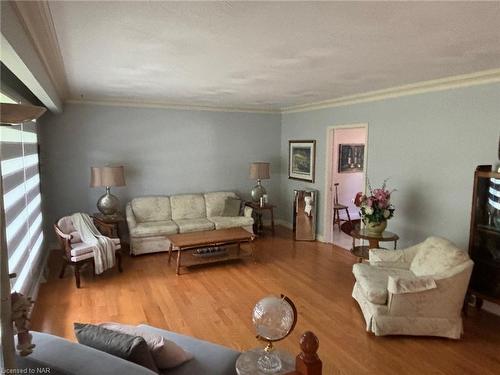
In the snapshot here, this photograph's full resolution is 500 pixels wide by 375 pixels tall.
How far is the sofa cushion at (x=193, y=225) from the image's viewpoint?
210 inches

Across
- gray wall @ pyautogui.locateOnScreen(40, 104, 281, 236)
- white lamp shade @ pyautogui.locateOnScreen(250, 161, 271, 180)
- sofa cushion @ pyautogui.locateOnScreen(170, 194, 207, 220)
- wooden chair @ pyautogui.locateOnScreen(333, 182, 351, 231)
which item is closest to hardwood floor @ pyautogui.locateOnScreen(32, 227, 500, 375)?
sofa cushion @ pyautogui.locateOnScreen(170, 194, 207, 220)

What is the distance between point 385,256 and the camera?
369cm

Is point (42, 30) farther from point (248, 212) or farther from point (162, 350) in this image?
point (248, 212)

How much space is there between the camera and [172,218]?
582 cm

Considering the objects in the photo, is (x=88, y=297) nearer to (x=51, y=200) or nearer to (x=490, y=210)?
(x=51, y=200)

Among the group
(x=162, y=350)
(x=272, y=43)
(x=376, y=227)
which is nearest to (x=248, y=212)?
(x=376, y=227)

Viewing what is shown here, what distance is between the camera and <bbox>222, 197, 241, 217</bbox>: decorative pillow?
19.9 ft

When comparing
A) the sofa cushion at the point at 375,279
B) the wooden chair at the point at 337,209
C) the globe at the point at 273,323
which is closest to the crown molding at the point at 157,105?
→ the wooden chair at the point at 337,209

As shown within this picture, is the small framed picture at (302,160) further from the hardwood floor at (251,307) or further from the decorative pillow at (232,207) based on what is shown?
the hardwood floor at (251,307)

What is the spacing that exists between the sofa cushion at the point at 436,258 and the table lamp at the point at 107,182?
4.11m

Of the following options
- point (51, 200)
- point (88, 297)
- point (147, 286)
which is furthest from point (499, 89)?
point (51, 200)

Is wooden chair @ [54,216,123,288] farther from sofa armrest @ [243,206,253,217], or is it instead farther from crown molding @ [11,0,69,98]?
sofa armrest @ [243,206,253,217]

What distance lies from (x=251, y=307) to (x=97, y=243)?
6.66 ft

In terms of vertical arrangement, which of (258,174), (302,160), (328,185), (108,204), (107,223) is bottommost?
(107,223)
